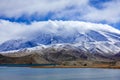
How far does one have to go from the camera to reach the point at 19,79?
70.6 meters
